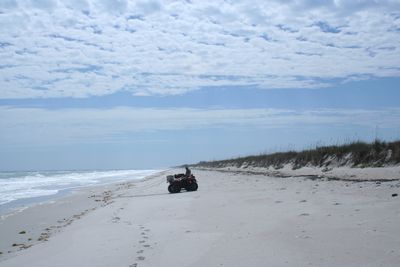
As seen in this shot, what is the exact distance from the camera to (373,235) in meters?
6.16

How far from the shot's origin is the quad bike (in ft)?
71.4

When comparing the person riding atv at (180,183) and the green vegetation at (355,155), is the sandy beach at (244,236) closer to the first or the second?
the green vegetation at (355,155)

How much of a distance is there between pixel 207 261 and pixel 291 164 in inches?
988

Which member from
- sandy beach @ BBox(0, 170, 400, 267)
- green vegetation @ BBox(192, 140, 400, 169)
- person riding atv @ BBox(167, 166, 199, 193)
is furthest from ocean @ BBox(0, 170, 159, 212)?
green vegetation @ BBox(192, 140, 400, 169)

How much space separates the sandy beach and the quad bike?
28.2 ft

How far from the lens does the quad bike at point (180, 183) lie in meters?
21.8

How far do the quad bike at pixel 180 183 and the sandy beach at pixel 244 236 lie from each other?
28.2ft

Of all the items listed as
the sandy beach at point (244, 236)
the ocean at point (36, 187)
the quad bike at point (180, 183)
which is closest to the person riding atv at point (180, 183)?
the quad bike at point (180, 183)

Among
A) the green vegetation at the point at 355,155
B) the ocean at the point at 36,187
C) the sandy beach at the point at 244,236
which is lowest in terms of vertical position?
the ocean at the point at 36,187

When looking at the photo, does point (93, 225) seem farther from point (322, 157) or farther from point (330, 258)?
point (322, 157)

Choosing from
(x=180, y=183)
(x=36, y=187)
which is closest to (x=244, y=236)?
(x=180, y=183)

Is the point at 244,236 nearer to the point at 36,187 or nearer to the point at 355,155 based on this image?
the point at 355,155

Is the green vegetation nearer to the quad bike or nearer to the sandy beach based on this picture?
the sandy beach

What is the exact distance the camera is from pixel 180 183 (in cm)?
2184
